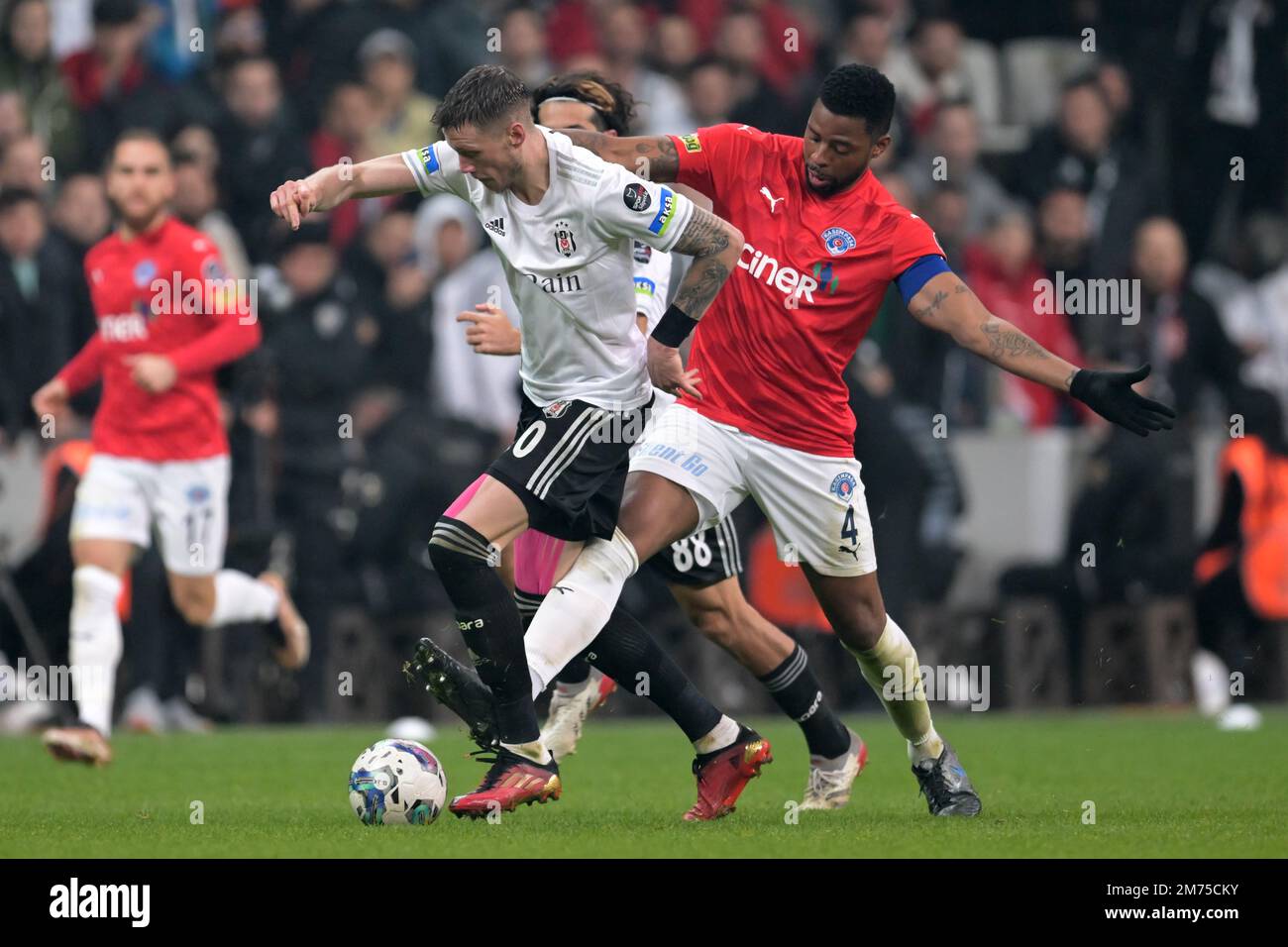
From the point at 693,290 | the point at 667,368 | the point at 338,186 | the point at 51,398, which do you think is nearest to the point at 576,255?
the point at 693,290

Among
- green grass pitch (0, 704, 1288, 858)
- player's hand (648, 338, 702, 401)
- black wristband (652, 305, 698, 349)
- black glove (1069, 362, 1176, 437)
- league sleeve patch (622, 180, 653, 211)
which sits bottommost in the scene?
green grass pitch (0, 704, 1288, 858)

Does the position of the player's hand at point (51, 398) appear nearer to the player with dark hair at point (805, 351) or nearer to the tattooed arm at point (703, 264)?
the player with dark hair at point (805, 351)

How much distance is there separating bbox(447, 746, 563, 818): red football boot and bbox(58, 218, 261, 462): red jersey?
407 centimetres

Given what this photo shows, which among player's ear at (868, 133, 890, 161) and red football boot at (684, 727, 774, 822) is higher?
player's ear at (868, 133, 890, 161)

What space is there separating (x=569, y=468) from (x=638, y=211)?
0.90 m

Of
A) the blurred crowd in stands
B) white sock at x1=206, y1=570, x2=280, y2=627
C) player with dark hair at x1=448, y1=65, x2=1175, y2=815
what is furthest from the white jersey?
the blurred crowd in stands

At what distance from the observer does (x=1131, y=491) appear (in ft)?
47.0

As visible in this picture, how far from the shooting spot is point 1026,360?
7.56 metres

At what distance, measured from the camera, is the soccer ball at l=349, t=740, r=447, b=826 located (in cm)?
752

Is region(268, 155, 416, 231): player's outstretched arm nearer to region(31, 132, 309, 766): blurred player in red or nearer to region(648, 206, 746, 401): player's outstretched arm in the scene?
region(648, 206, 746, 401): player's outstretched arm

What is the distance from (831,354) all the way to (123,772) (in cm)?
407

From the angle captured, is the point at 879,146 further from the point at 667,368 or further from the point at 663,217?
the point at 667,368

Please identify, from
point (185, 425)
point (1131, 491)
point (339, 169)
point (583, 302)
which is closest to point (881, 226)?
point (583, 302)

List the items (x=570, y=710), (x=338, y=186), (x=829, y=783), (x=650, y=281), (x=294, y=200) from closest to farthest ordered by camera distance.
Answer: (x=294, y=200)
(x=338, y=186)
(x=829, y=783)
(x=650, y=281)
(x=570, y=710)
